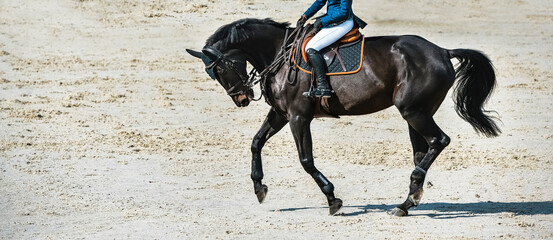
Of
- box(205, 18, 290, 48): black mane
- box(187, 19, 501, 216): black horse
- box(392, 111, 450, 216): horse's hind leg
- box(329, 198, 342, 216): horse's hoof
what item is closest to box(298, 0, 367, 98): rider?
box(187, 19, 501, 216): black horse

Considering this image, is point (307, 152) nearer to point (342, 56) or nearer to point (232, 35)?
point (342, 56)

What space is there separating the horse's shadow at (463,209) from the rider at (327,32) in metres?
1.48

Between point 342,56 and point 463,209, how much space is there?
2.26 m

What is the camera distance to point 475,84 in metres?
10.7

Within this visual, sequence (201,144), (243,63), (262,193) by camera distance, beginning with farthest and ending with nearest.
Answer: (201,144)
(262,193)
(243,63)

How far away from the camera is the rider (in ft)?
33.4

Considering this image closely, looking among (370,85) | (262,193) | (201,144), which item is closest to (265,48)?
(370,85)

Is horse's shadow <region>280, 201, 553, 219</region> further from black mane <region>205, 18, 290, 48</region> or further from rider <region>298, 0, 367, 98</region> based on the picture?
black mane <region>205, 18, 290, 48</region>

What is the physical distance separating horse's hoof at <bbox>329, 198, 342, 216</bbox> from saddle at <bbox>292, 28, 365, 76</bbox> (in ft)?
4.67

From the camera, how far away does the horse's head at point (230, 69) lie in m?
10.5

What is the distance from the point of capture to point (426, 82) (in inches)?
396

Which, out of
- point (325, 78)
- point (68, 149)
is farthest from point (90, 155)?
point (325, 78)

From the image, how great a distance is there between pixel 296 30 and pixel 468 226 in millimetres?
2952

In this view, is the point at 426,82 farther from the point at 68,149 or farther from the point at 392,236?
the point at 68,149
